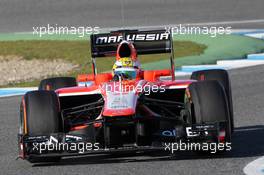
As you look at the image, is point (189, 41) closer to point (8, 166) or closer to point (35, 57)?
point (35, 57)

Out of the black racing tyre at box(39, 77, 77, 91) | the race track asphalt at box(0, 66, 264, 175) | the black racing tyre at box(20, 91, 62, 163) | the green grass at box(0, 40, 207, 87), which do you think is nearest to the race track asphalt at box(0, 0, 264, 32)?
the green grass at box(0, 40, 207, 87)

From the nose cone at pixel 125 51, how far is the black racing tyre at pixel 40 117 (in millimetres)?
1335

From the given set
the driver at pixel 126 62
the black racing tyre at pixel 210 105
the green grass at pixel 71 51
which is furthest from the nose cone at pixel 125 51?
the green grass at pixel 71 51

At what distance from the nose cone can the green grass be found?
7626 mm

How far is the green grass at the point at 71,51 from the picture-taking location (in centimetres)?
1939

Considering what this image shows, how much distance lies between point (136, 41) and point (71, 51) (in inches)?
416

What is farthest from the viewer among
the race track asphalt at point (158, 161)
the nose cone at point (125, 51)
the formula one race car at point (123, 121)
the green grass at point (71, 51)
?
the green grass at point (71, 51)

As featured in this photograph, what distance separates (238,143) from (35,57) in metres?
11.4

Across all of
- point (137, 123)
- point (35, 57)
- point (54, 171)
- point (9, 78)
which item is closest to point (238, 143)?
point (137, 123)

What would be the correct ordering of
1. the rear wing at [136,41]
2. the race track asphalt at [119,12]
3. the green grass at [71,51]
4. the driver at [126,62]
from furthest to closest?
the race track asphalt at [119,12] → the green grass at [71,51] → the rear wing at [136,41] → the driver at [126,62]

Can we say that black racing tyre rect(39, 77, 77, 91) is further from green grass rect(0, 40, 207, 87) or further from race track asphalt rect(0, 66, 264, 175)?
green grass rect(0, 40, 207, 87)

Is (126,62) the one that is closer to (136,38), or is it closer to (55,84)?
(136,38)

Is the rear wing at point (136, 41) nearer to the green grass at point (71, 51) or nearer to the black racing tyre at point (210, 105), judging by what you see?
the black racing tyre at point (210, 105)

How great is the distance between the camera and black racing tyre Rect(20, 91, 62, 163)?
915 cm
